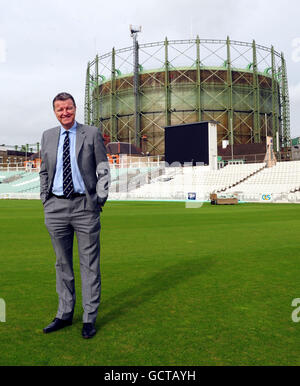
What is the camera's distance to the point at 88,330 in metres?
4.32

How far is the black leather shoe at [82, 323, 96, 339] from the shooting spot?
428cm

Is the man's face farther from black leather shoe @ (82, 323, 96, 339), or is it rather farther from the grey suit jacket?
black leather shoe @ (82, 323, 96, 339)

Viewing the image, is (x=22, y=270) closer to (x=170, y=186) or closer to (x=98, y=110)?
(x=170, y=186)

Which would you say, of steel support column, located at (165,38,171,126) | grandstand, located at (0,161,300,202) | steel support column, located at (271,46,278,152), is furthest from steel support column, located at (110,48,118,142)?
steel support column, located at (271,46,278,152)

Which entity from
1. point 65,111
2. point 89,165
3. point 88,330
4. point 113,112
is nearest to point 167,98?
point 113,112

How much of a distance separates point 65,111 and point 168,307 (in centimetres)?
277

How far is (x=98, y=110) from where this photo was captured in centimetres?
8038

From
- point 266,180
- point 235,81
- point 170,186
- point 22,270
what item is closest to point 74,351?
point 22,270

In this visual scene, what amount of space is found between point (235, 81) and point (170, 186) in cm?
3218

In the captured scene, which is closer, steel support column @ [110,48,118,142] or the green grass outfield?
the green grass outfield

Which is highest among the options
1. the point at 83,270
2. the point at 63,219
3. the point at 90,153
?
the point at 90,153

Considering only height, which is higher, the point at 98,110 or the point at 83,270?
the point at 98,110

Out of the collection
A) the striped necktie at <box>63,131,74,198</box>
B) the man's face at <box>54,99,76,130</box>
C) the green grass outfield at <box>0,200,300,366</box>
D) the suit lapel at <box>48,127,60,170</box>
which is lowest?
the green grass outfield at <box>0,200,300,366</box>
